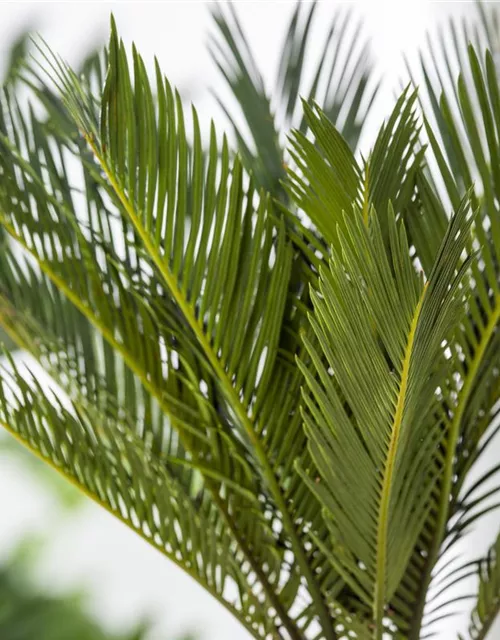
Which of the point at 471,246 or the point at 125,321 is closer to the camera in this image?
the point at 471,246

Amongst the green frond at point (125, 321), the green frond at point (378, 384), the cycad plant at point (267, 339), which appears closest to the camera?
the green frond at point (378, 384)

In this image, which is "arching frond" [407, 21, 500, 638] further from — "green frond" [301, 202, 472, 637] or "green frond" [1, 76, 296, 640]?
"green frond" [1, 76, 296, 640]

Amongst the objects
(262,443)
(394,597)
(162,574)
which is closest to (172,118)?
(262,443)

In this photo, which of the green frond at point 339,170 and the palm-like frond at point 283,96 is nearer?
the green frond at point 339,170

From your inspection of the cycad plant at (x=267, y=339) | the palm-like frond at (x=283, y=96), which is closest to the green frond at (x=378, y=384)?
the cycad plant at (x=267, y=339)

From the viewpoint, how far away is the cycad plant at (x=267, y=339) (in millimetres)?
621

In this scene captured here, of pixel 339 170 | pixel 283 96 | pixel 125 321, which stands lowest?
pixel 125 321

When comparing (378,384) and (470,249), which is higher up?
(470,249)

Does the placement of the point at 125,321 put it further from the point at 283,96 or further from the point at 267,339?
the point at 283,96

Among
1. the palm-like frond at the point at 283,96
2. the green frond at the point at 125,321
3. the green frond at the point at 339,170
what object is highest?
the palm-like frond at the point at 283,96

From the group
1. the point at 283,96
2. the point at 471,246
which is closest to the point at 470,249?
the point at 471,246

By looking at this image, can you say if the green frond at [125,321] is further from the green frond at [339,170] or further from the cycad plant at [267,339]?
the green frond at [339,170]

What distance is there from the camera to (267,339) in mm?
734

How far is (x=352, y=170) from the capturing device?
64cm
